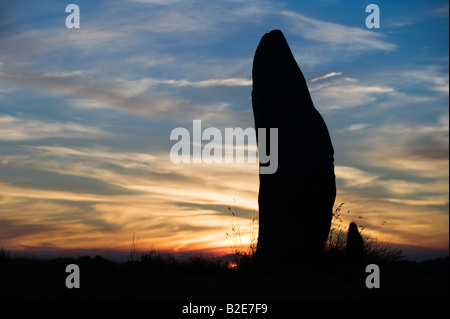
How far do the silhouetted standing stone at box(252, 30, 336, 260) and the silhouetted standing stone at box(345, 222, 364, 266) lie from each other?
0.45 meters

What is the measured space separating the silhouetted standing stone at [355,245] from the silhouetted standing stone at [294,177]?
1.46 ft

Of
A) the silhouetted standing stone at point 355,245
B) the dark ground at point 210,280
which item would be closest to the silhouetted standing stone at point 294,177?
the silhouetted standing stone at point 355,245

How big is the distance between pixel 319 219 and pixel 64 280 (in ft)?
15.5

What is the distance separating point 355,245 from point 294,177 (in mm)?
1751

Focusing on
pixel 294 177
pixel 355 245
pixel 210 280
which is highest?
pixel 294 177

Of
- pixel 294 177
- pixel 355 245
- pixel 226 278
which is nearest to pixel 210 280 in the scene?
pixel 226 278

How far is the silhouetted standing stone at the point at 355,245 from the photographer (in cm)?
964

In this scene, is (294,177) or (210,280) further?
(294,177)

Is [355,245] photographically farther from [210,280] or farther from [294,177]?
[210,280]

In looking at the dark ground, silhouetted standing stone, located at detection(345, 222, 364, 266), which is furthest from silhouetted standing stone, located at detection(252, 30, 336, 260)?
the dark ground

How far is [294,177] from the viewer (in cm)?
959

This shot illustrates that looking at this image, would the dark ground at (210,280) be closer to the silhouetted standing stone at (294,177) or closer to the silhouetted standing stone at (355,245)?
the silhouetted standing stone at (355,245)
